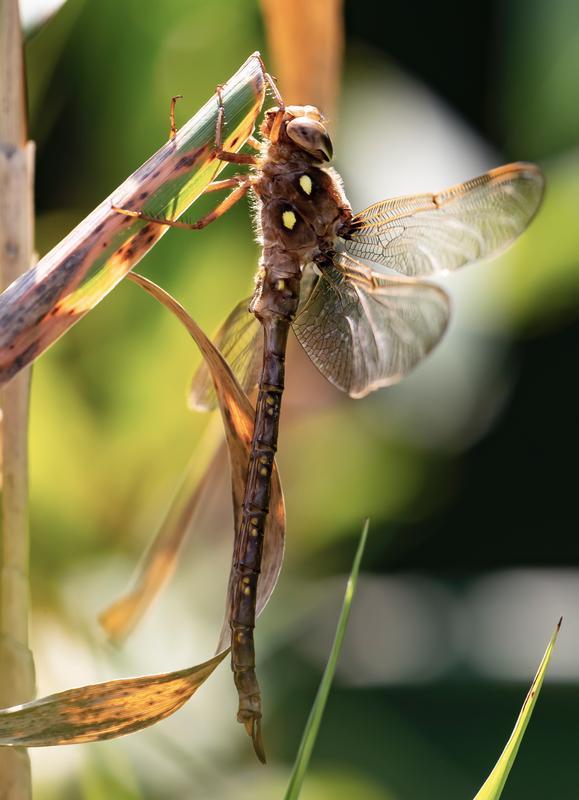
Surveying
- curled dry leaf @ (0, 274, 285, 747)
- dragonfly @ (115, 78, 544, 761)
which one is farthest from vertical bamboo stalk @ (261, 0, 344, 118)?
curled dry leaf @ (0, 274, 285, 747)

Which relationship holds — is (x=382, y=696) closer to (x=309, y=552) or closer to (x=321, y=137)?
(x=309, y=552)

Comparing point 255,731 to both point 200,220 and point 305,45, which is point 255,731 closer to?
point 200,220

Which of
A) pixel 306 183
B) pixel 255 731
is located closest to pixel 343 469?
pixel 306 183

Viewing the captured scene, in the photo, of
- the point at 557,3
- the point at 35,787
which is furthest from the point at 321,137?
the point at 557,3

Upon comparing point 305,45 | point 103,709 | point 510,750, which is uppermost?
point 305,45

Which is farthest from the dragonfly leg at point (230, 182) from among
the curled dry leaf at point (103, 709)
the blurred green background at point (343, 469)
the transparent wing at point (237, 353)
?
the blurred green background at point (343, 469)

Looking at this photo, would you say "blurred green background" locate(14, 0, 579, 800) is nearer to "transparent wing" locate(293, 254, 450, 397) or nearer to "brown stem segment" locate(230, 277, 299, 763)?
"transparent wing" locate(293, 254, 450, 397)
